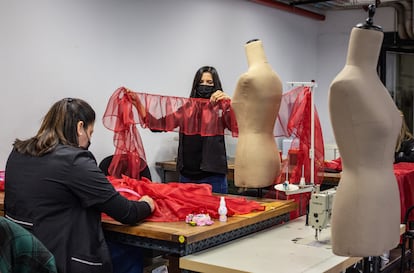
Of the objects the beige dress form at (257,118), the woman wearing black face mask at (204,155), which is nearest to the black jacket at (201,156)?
the woman wearing black face mask at (204,155)

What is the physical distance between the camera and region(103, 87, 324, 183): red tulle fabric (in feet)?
11.0

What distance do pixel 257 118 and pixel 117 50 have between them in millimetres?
1951

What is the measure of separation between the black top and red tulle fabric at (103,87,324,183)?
925 mm

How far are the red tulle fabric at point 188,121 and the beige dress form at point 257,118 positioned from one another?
21 centimetres

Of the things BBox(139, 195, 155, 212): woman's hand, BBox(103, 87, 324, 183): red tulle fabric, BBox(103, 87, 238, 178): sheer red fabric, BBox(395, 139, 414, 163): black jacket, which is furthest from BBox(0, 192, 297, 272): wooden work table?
BBox(395, 139, 414, 163): black jacket

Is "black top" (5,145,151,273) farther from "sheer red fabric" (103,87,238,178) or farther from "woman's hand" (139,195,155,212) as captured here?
"sheer red fabric" (103,87,238,178)

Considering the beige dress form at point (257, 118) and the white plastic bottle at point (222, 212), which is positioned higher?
the beige dress form at point (257, 118)

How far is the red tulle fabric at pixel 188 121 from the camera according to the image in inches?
132

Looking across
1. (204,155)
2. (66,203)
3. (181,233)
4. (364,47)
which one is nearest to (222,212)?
(181,233)

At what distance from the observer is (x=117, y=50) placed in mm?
4672

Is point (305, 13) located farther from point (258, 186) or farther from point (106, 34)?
point (258, 186)

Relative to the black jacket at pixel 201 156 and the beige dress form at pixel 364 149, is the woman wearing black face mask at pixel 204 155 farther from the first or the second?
the beige dress form at pixel 364 149

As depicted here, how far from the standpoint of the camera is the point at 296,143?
3.43 metres

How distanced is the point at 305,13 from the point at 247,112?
174 inches
